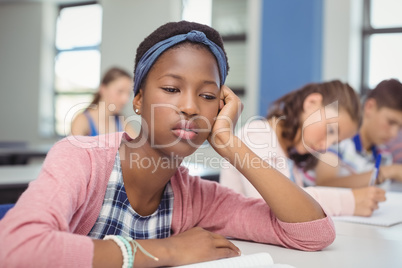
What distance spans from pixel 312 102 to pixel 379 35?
2.82 meters

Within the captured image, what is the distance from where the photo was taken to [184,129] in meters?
0.91

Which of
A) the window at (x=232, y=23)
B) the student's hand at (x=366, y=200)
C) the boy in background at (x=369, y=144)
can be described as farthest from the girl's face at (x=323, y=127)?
the window at (x=232, y=23)

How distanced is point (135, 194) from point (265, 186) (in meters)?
0.29

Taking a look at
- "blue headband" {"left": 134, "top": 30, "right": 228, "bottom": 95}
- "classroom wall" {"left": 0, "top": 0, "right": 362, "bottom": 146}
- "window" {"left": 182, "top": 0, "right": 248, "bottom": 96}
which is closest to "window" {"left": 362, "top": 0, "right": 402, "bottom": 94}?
"classroom wall" {"left": 0, "top": 0, "right": 362, "bottom": 146}

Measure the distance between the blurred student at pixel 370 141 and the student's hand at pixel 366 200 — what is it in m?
0.69

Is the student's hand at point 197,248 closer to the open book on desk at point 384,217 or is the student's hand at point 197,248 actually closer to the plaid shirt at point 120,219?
the plaid shirt at point 120,219

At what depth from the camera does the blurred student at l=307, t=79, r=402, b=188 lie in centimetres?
228

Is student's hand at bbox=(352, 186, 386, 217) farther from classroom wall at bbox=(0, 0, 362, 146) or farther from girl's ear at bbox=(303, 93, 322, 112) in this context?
classroom wall at bbox=(0, 0, 362, 146)

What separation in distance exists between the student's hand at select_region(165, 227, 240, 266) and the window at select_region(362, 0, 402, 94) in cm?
359

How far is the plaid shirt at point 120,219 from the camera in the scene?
3.04ft

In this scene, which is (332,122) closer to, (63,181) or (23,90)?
(63,181)

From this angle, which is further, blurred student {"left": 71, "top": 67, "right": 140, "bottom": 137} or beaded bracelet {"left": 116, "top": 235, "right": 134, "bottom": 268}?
blurred student {"left": 71, "top": 67, "right": 140, "bottom": 137}

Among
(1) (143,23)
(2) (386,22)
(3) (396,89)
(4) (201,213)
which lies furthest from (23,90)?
(4) (201,213)

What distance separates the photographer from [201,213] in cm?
110
